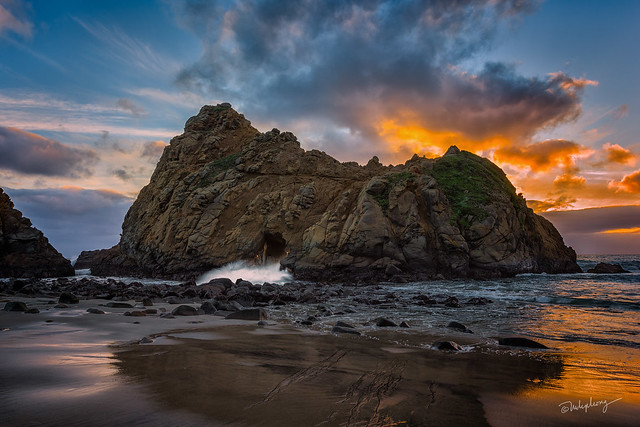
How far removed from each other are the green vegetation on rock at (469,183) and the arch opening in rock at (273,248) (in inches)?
665

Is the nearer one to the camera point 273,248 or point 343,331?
point 343,331

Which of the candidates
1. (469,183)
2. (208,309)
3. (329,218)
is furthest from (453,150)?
(208,309)

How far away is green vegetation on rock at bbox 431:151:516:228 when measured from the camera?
29.4 metres

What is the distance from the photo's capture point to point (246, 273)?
3002cm

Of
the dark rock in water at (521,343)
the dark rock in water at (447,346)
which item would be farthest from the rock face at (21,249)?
the dark rock in water at (521,343)

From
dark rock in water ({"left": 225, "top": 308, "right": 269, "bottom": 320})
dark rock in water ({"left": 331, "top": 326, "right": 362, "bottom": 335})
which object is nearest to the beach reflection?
dark rock in water ({"left": 331, "top": 326, "right": 362, "bottom": 335})

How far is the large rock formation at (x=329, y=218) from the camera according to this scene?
27.1m

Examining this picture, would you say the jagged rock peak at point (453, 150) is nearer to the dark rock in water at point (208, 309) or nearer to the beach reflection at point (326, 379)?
the dark rock in water at point (208, 309)

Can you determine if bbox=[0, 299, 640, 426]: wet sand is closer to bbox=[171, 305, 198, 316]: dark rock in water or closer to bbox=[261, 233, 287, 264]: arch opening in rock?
bbox=[171, 305, 198, 316]: dark rock in water

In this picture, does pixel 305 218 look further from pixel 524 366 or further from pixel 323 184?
pixel 524 366

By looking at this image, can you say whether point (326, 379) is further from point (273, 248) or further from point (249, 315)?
point (273, 248)

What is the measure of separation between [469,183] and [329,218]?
14.9 m

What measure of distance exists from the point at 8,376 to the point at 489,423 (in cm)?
345

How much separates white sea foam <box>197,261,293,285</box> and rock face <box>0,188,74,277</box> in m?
18.4
